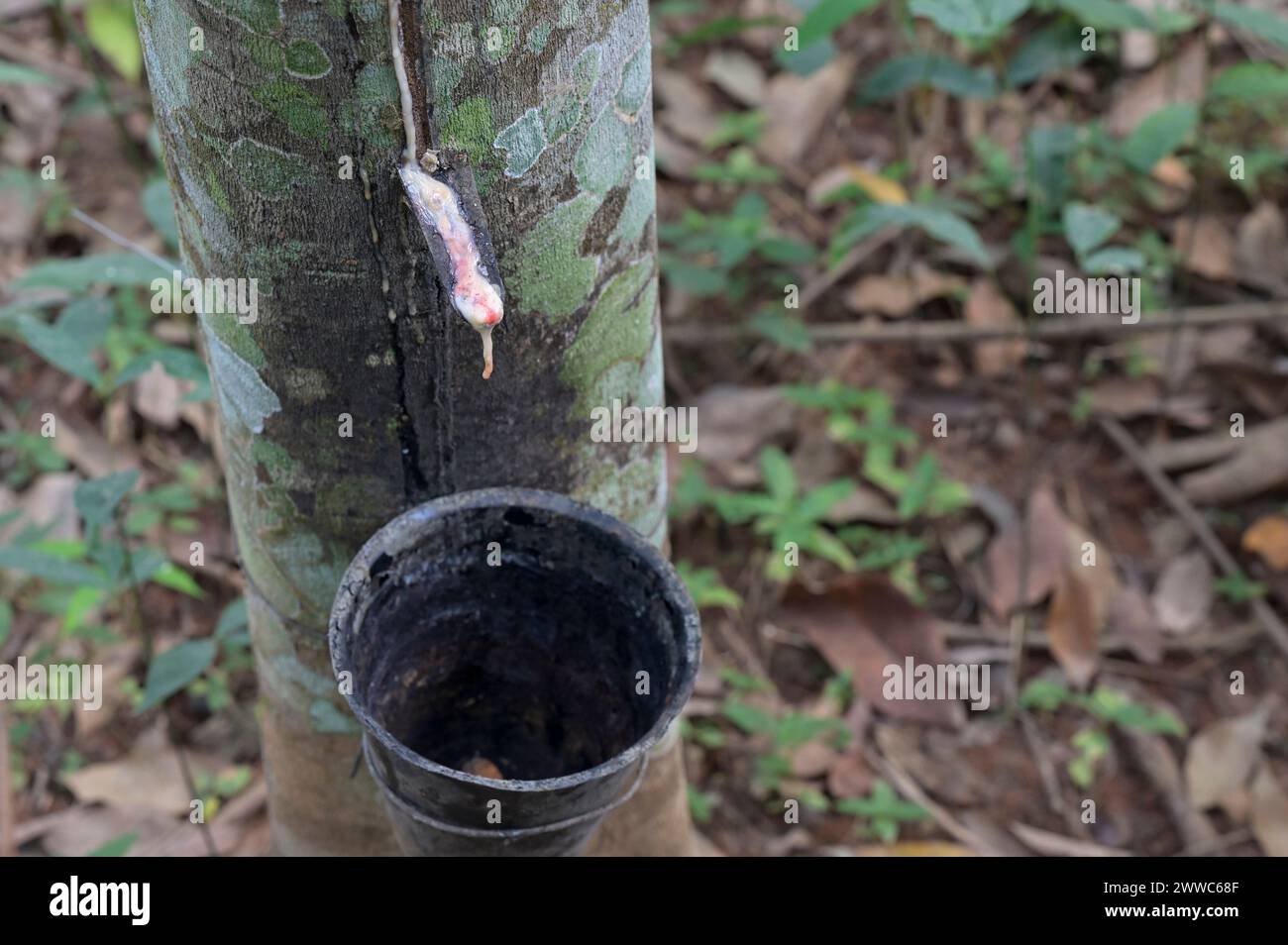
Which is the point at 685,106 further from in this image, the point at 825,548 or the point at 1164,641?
Answer: the point at 1164,641

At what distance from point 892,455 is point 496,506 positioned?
5.95 feet

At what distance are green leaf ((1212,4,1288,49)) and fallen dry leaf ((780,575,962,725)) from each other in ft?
4.50

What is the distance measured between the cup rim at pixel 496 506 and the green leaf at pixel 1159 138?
190cm

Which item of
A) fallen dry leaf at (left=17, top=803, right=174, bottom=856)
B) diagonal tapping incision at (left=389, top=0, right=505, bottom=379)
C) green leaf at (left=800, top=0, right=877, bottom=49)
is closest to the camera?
diagonal tapping incision at (left=389, top=0, right=505, bottom=379)

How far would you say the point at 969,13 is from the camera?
1998 mm

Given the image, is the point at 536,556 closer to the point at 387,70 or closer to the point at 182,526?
the point at 387,70

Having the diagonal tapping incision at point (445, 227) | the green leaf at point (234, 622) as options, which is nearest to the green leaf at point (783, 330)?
the green leaf at point (234, 622)

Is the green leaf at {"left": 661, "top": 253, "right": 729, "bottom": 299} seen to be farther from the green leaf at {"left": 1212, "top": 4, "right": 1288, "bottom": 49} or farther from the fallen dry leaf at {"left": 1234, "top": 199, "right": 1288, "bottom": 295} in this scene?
the fallen dry leaf at {"left": 1234, "top": 199, "right": 1288, "bottom": 295}

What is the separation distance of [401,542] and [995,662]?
5.90 feet

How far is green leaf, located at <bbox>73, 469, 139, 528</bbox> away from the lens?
201 centimetres


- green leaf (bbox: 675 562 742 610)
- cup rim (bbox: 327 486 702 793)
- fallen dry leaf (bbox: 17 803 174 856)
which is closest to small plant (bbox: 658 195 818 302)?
green leaf (bbox: 675 562 742 610)

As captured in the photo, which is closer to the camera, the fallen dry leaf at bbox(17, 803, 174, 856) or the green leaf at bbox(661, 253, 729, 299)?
the fallen dry leaf at bbox(17, 803, 174, 856)

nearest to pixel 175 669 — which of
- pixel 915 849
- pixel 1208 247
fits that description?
pixel 915 849
